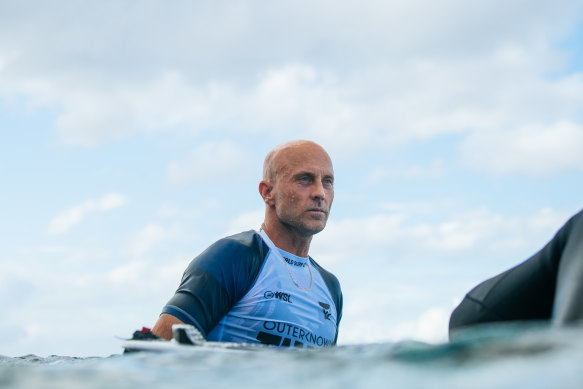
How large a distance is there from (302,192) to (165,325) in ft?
4.66

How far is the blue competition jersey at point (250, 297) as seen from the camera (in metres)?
4.16

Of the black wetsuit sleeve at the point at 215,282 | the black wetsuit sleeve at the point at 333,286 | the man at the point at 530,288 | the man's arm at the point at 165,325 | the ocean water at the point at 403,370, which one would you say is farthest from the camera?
the black wetsuit sleeve at the point at 333,286

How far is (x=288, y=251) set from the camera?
482cm

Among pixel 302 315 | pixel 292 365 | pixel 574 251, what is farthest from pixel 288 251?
pixel 292 365

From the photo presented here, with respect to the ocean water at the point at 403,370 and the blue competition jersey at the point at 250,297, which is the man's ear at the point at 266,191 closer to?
the blue competition jersey at the point at 250,297

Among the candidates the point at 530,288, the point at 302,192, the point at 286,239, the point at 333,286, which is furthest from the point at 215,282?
the point at 530,288

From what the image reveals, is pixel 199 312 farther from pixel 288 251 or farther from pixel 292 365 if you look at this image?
pixel 292 365

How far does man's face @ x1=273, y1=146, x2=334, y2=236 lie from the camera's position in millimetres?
4707

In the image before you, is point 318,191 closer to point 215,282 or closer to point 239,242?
point 239,242

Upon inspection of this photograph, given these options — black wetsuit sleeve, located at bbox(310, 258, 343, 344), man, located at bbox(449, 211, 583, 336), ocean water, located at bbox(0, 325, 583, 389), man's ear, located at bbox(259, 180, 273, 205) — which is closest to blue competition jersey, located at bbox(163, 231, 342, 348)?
man's ear, located at bbox(259, 180, 273, 205)

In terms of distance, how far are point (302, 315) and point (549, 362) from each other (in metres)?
3.36

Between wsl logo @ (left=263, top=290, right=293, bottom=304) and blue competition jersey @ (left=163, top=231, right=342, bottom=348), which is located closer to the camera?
blue competition jersey @ (left=163, top=231, right=342, bottom=348)

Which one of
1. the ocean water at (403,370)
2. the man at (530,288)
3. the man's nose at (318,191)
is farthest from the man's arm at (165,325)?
the ocean water at (403,370)

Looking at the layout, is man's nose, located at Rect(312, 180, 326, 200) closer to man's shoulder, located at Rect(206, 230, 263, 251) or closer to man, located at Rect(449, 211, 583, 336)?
man's shoulder, located at Rect(206, 230, 263, 251)
